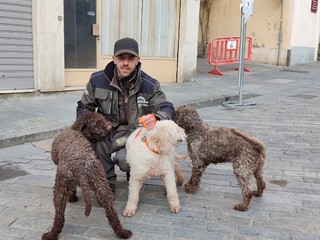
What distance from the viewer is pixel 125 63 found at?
395 centimetres

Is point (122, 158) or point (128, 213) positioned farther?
point (122, 158)

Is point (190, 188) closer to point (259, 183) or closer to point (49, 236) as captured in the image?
point (259, 183)

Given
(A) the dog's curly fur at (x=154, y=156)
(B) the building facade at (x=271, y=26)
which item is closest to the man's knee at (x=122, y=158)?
(A) the dog's curly fur at (x=154, y=156)

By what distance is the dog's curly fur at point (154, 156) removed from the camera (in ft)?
11.7

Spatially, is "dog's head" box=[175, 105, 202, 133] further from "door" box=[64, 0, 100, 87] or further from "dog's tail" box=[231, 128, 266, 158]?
"door" box=[64, 0, 100, 87]

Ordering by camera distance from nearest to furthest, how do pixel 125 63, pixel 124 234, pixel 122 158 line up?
pixel 124 234, pixel 125 63, pixel 122 158

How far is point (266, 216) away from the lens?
3.80 metres

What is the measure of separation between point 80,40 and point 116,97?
18.9 feet

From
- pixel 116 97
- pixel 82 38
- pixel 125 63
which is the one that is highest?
pixel 82 38

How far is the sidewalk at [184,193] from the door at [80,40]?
0.92 meters

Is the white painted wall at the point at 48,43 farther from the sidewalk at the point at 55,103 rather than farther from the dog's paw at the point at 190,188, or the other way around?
the dog's paw at the point at 190,188

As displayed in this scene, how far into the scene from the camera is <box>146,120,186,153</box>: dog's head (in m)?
3.56

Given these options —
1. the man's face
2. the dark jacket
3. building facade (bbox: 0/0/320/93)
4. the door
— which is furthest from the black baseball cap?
the door

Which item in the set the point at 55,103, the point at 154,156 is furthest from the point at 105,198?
the point at 55,103
